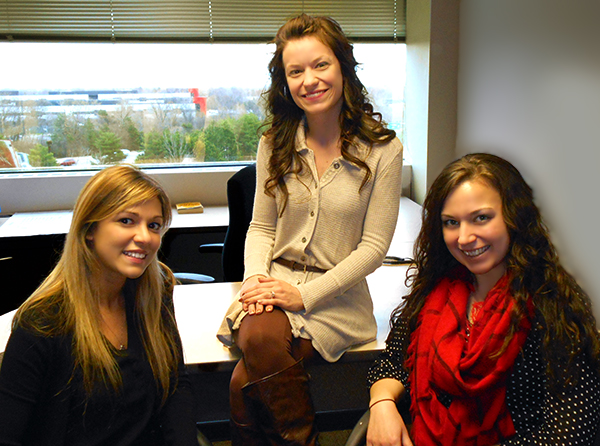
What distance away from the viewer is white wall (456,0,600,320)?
2.34 meters

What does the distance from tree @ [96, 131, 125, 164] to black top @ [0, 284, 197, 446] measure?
2.66 m

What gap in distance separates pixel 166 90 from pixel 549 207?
2.50 meters

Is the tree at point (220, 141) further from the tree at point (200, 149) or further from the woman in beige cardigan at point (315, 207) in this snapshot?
the woman in beige cardigan at point (315, 207)

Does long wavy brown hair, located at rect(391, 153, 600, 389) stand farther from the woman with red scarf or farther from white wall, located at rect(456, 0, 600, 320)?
white wall, located at rect(456, 0, 600, 320)

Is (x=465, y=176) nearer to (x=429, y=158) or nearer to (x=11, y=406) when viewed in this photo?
(x=11, y=406)

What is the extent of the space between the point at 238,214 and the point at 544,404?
1.52 m

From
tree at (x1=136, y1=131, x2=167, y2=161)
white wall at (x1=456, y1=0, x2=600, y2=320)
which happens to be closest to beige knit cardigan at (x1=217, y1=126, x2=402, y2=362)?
white wall at (x1=456, y1=0, x2=600, y2=320)

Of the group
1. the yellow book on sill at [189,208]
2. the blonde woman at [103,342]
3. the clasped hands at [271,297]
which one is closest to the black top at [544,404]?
the clasped hands at [271,297]

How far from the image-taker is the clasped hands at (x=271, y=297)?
155cm

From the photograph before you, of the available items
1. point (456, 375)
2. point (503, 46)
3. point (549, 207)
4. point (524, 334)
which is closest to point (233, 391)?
point (456, 375)

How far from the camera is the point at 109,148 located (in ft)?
12.4

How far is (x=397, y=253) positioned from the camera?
2.60m

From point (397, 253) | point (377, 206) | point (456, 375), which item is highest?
point (377, 206)

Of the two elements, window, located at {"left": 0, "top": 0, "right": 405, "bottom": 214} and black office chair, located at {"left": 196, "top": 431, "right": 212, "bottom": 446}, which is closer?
black office chair, located at {"left": 196, "top": 431, "right": 212, "bottom": 446}
